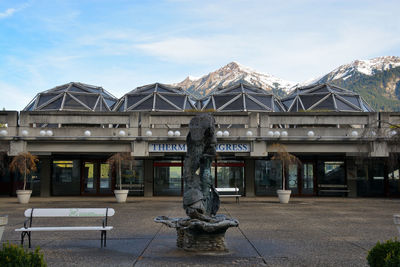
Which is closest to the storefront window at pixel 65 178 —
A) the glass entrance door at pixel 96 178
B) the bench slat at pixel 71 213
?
the glass entrance door at pixel 96 178

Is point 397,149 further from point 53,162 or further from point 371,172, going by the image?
point 53,162

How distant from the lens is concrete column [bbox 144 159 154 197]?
29188 millimetres

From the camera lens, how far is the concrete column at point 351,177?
29.2 meters

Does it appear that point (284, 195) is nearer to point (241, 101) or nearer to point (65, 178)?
point (241, 101)

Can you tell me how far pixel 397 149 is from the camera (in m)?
26.0

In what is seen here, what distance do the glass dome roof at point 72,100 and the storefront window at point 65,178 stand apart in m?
5.40

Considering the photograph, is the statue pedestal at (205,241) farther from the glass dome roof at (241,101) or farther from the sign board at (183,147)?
the glass dome roof at (241,101)

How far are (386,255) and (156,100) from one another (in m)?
29.3

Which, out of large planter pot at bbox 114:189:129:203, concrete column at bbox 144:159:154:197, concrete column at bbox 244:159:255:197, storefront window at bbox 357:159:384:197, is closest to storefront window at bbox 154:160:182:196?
concrete column at bbox 144:159:154:197

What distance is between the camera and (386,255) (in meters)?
6.14

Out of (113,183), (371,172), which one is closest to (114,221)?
(113,183)

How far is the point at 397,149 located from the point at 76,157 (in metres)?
22.4

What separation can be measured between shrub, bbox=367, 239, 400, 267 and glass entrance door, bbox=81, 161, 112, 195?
994 inches

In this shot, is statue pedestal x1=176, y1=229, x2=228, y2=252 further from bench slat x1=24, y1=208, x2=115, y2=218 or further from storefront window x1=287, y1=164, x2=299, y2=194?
storefront window x1=287, y1=164, x2=299, y2=194
